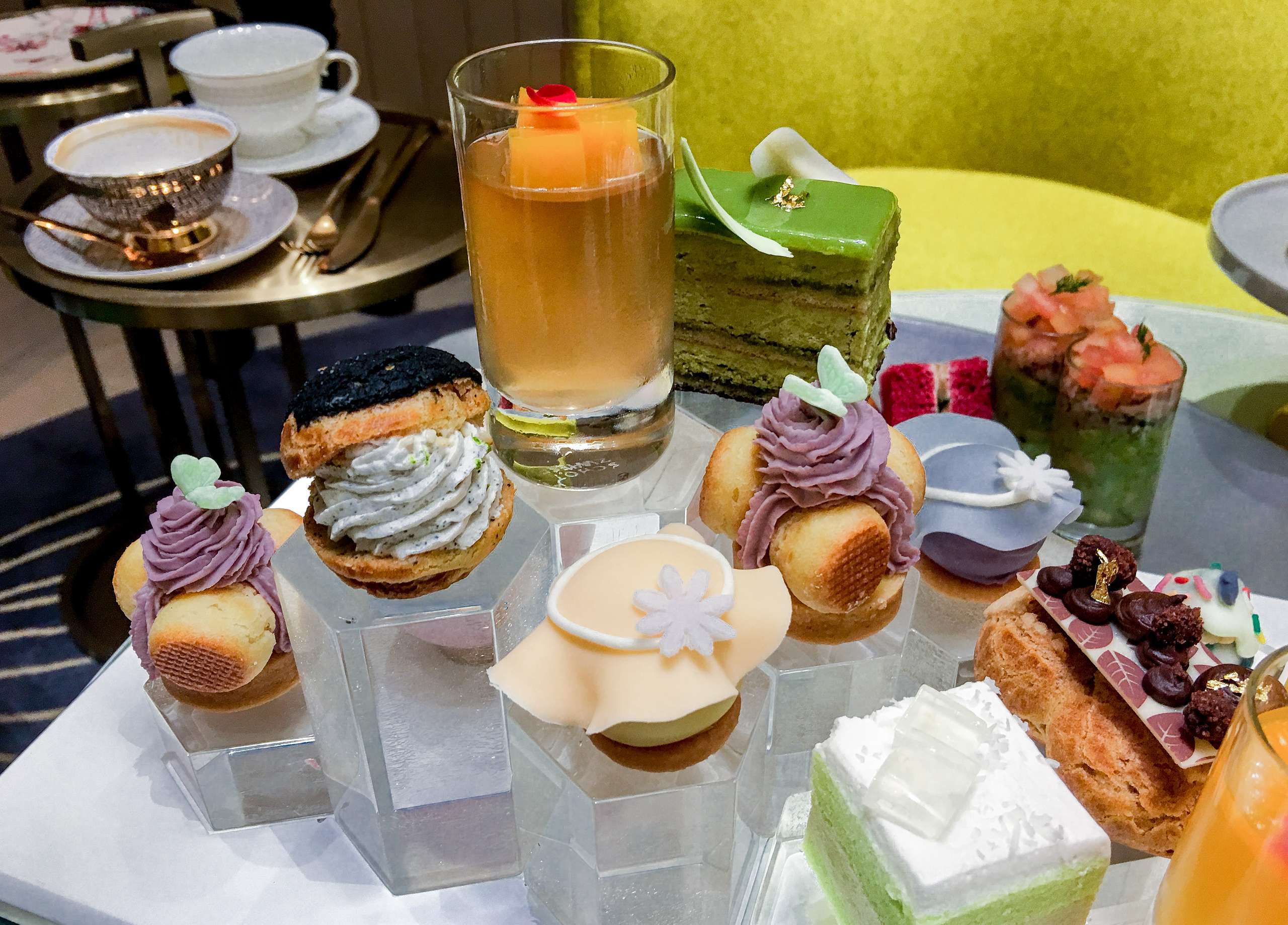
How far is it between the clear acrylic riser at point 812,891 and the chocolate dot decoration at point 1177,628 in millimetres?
139

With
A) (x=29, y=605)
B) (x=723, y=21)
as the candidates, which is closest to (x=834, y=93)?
(x=723, y=21)

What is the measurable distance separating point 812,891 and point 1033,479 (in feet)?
1.11

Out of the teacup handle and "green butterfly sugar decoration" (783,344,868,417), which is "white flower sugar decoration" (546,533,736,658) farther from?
the teacup handle

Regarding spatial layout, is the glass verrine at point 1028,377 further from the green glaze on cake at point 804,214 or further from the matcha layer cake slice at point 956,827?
the matcha layer cake slice at point 956,827

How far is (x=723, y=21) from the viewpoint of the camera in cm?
185

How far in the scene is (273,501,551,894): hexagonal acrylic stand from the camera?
0.69 meters

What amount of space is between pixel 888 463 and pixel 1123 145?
150cm

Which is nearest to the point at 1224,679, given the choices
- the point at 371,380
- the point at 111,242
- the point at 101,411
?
the point at 371,380

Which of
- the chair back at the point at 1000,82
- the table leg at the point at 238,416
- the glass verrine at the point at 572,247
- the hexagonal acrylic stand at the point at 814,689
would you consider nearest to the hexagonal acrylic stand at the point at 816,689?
the hexagonal acrylic stand at the point at 814,689

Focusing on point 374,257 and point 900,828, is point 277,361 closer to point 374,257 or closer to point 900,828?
point 374,257

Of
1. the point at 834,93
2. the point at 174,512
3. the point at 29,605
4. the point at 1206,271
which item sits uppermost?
the point at 174,512

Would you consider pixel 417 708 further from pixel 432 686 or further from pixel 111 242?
pixel 111 242

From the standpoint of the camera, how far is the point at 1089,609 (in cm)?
71

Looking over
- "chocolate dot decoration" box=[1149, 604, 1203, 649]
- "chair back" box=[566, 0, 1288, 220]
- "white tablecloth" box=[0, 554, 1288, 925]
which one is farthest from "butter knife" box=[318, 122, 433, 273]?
"chocolate dot decoration" box=[1149, 604, 1203, 649]
